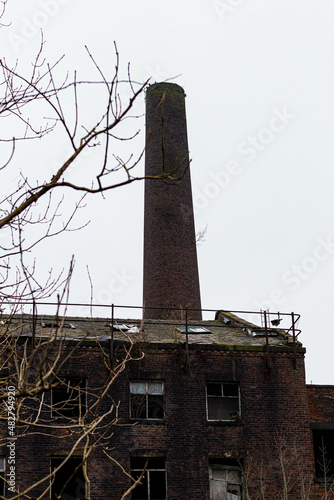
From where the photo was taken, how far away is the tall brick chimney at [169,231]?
99.1 feet

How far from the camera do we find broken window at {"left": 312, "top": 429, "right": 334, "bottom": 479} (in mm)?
23047

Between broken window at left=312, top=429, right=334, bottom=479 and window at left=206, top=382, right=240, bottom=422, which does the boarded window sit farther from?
broken window at left=312, top=429, right=334, bottom=479

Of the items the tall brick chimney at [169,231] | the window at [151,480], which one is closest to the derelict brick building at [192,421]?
the window at [151,480]

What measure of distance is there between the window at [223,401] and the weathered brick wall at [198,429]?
0.76 feet

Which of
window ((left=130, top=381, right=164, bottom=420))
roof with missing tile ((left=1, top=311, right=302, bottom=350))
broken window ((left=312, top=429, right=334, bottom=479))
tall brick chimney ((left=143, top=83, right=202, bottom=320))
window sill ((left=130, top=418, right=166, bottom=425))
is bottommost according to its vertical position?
broken window ((left=312, top=429, right=334, bottom=479))

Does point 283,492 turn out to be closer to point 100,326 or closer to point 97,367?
point 97,367

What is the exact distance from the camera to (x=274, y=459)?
22.3m

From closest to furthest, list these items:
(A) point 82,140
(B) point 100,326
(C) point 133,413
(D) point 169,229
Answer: (A) point 82,140 → (C) point 133,413 → (B) point 100,326 → (D) point 169,229

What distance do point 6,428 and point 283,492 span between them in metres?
8.17

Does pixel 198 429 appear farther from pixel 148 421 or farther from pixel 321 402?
pixel 321 402

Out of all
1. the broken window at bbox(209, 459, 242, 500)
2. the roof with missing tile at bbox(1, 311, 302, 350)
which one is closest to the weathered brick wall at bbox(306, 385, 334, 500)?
the roof with missing tile at bbox(1, 311, 302, 350)

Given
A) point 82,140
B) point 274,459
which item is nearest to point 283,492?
point 274,459

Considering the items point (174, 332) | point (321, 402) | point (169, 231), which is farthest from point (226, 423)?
point (169, 231)

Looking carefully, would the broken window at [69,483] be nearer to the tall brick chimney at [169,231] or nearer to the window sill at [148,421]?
the window sill at [148,421]
